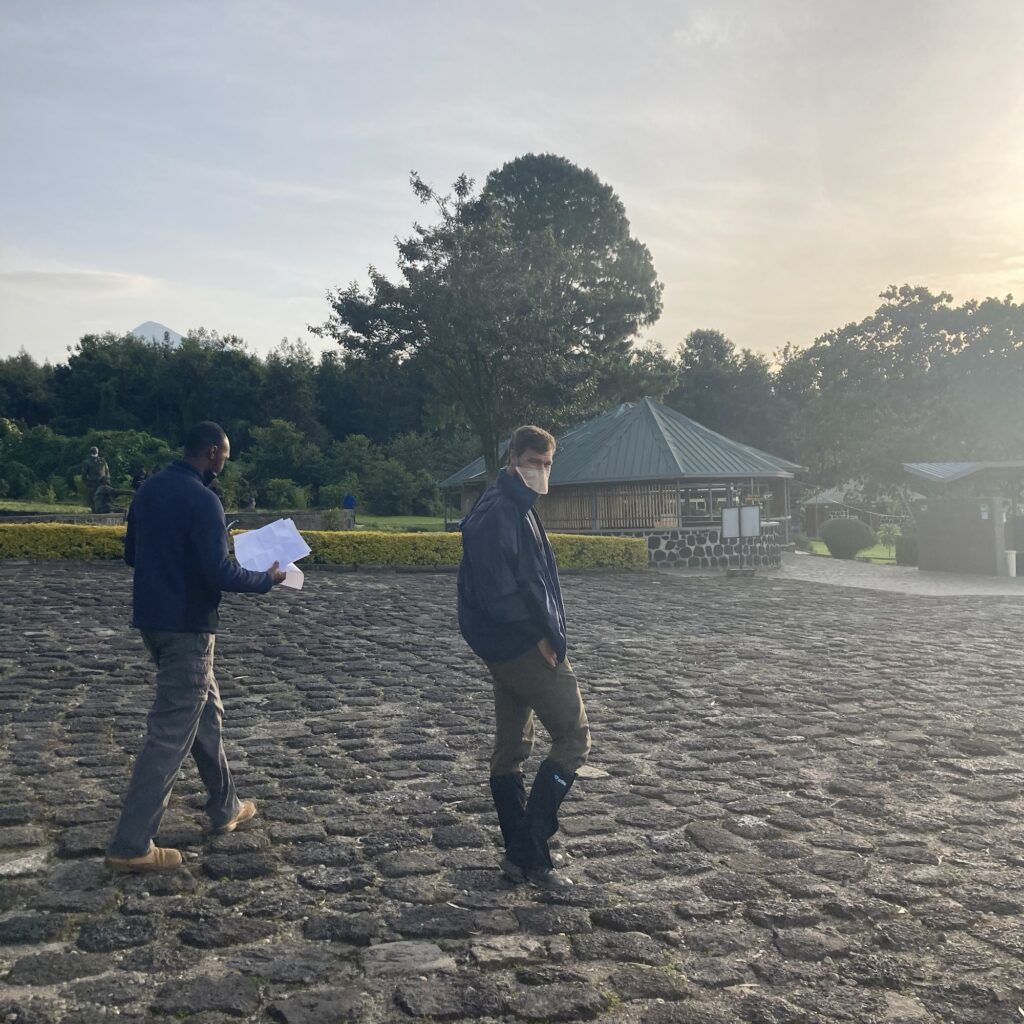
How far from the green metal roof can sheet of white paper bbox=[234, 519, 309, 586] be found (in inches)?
896

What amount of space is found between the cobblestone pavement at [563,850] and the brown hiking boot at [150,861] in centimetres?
8

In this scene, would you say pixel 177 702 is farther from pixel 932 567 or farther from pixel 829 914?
pixel 932 567

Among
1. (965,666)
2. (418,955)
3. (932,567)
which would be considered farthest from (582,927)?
(932,567)

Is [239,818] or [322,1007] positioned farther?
[239,818]

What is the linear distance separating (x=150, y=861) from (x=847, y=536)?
3279 cm

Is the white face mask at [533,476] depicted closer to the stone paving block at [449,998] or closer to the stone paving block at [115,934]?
the stone paving block at [449,998]

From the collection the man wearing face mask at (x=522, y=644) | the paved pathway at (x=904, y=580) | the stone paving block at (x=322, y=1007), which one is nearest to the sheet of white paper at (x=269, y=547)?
the man wearing face mask at (x=522, y=644)

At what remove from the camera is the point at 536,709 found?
14.4 ft

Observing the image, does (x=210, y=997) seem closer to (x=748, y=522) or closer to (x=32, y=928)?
(x=32, y=928)

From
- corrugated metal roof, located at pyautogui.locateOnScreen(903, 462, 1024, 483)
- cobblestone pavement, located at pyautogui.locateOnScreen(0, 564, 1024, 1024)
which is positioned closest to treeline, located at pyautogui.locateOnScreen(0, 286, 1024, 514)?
corrugated metal roof, located at pyautogui.locateOnScreen(903, 462, 1024, 483)

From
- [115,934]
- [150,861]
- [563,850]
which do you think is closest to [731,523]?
[563,850]

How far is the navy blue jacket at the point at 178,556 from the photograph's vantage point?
454 centimetres

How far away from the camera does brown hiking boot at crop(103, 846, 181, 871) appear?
439 cm

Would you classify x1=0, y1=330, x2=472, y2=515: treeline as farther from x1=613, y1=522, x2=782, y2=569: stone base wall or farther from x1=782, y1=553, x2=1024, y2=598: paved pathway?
x1=782, y1=553, x2=1024, y2=598: paved pathway
